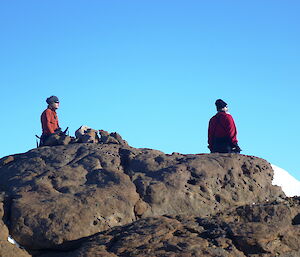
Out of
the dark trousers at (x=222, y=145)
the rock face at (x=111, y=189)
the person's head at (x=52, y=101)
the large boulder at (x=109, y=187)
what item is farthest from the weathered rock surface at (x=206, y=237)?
the person's head at (x=52, y=101)

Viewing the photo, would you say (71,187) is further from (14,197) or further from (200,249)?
(200,249)

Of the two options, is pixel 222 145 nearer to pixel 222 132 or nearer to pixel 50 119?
pixel 222 132

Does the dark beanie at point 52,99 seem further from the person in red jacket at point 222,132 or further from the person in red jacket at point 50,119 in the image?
the person in red jacket at point 222,132

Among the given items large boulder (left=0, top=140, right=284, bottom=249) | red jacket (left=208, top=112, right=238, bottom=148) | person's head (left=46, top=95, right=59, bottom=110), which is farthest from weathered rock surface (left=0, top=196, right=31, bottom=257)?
red jacket (left=208, top=112, right=238, bottom=148)

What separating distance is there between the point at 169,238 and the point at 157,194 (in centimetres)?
206

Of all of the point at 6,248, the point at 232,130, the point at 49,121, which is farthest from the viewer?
the point at 49,121

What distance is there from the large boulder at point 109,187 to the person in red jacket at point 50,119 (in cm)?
176

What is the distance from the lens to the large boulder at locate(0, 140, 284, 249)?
33.0ft

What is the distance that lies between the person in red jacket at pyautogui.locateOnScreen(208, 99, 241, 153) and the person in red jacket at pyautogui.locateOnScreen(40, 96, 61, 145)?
4.05 meters

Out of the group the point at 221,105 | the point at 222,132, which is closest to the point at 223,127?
the point at 222,132

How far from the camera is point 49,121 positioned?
1474cm

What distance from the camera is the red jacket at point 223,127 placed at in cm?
1407

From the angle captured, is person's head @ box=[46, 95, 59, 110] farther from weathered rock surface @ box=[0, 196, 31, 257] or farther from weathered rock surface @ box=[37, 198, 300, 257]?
weathered rock surface @ box=[37, 198, 300, 257]

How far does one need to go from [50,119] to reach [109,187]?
4495 millimetres
